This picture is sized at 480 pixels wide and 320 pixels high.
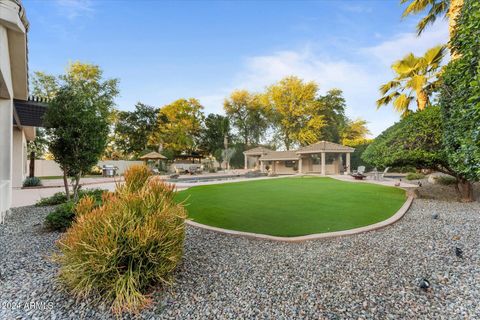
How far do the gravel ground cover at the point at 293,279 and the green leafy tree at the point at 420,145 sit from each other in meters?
3.75

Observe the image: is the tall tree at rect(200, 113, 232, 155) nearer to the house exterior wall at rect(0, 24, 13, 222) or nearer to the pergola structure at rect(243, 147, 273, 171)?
the pergola structure at rect(243, 147, 273, 171)

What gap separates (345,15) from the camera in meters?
10.9

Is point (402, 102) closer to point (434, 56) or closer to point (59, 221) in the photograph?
point (434, 56)

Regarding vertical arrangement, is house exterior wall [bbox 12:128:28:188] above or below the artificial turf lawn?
above

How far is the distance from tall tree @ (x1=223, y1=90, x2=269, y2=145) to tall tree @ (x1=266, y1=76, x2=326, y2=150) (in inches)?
216

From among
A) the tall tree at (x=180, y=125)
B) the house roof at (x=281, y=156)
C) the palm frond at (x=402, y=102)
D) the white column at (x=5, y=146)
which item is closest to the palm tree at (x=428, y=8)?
the palm frond at (x=402, y=102)

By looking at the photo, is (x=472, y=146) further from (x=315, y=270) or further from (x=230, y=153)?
(x=230, y=153)

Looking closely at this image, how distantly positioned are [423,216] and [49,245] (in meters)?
9.06

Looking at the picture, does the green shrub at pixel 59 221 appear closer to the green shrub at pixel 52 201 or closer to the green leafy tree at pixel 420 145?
the green shrub at pixel 52 201

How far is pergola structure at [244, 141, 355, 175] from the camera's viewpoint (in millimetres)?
24480

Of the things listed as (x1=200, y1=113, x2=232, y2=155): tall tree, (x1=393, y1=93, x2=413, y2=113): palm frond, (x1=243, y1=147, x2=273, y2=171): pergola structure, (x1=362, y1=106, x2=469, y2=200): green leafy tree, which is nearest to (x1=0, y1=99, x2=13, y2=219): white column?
(x1=362, y1=106, x2=469, y2=200): green leafy tree

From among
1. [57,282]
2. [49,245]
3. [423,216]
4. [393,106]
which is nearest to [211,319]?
[57,282]

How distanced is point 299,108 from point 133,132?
26137mm

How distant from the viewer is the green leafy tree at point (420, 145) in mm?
7883
